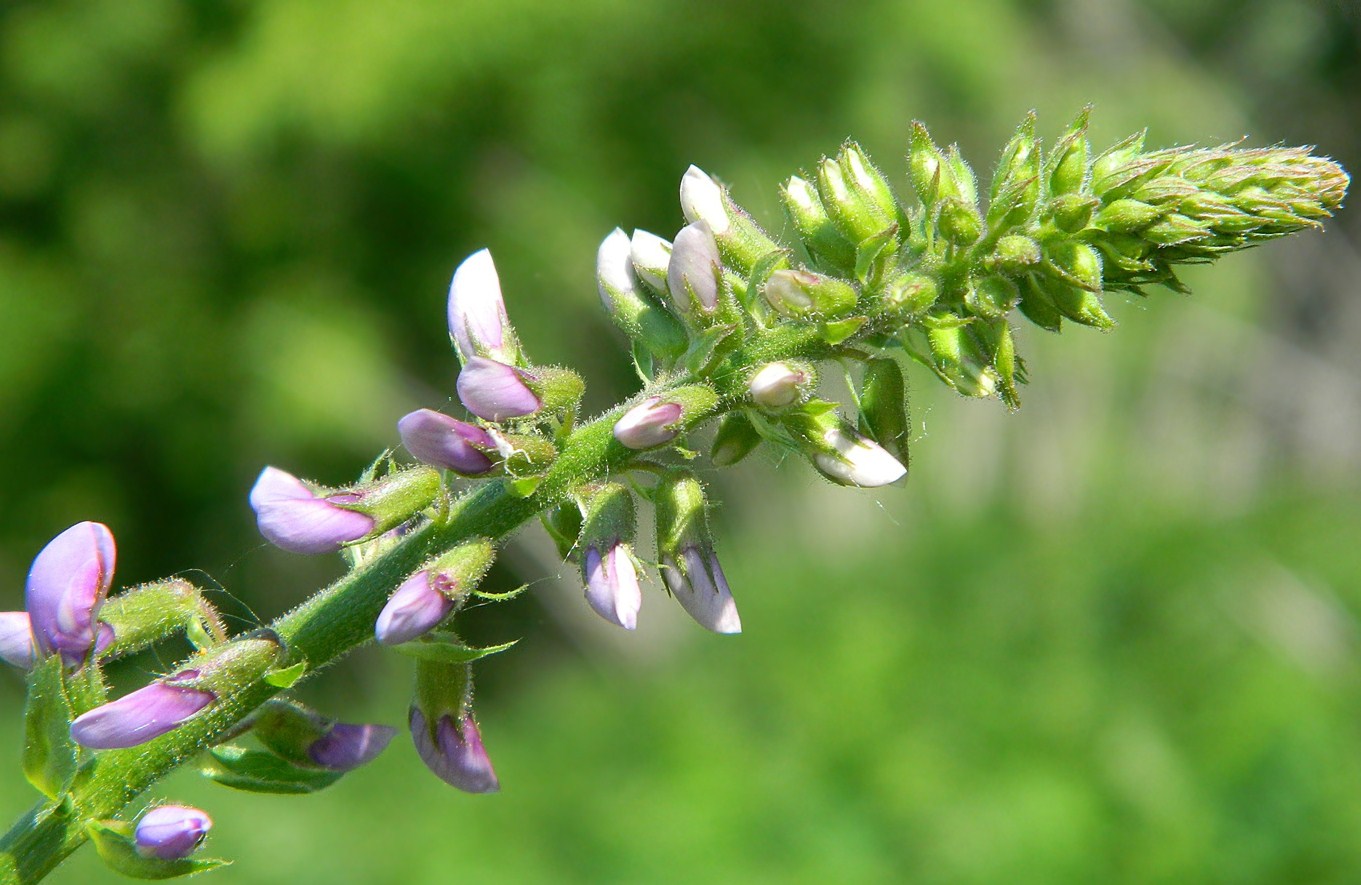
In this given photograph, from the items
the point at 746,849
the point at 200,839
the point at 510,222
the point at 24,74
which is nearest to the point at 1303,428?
the point at 510,222

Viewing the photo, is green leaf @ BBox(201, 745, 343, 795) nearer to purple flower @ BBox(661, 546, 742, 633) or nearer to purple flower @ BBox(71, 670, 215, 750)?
purple flower @ BBox(71, 670, 215, 750)

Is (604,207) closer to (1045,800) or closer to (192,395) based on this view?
(192,395)

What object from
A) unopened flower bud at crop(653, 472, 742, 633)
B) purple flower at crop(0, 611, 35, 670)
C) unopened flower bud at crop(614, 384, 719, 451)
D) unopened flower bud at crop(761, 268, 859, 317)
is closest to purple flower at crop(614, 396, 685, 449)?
unopened flower bud at crop(614, 384, 719, 451)

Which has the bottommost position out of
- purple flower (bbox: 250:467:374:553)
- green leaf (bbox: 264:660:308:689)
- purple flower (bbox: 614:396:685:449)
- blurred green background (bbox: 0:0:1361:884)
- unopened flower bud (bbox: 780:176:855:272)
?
blurred green background (bbox: 0:0:1361:884)

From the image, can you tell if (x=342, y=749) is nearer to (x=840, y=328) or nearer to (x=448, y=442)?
(x=448, y=442)

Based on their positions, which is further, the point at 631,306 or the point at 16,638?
the point at 631,306

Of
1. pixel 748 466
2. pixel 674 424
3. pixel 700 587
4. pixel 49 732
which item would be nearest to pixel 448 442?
pixel 674 424
